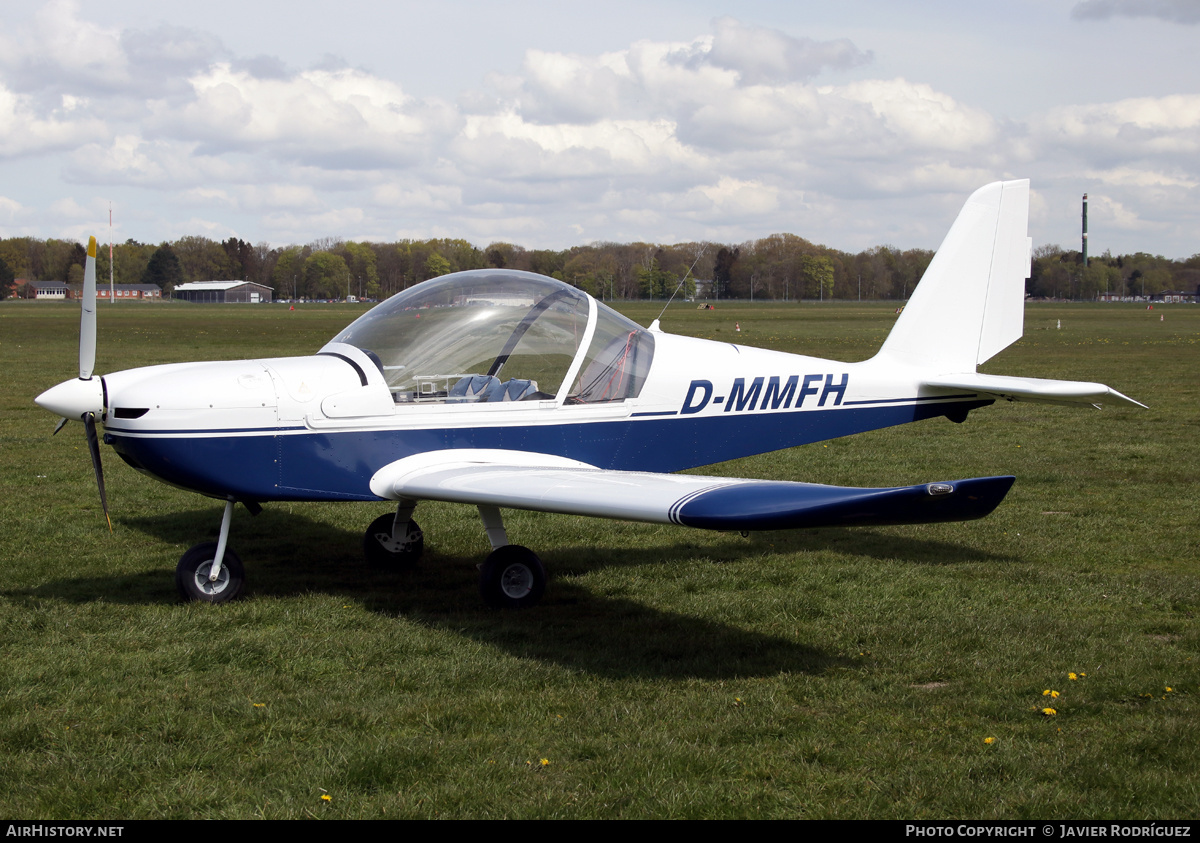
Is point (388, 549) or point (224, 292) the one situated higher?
point (224, 292)

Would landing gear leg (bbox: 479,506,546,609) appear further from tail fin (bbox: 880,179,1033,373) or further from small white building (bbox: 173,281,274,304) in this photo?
small white building (bbox: 173,281,274,304)

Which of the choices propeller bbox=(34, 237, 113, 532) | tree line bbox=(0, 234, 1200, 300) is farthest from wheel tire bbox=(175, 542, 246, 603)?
tree line bbox=(0, 234, 1200, 300)

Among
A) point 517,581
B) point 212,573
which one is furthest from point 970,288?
point 212,573

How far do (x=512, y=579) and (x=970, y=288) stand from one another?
4.54 metres

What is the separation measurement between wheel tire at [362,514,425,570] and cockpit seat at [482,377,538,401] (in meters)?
1.35

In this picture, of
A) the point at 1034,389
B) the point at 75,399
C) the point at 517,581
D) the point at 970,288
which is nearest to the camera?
the point at 75,399

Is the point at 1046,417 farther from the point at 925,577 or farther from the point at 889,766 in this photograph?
the point at 889,766

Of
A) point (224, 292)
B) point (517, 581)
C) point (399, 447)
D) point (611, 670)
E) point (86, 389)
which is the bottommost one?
point (611, 670)

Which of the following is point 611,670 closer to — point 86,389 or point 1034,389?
point 86,389

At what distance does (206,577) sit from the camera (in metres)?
6.41

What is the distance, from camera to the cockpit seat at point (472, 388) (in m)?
6.64

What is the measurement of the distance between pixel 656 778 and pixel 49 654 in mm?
3502

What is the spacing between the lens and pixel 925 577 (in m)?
7.04

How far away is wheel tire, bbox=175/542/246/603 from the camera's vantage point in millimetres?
6324
